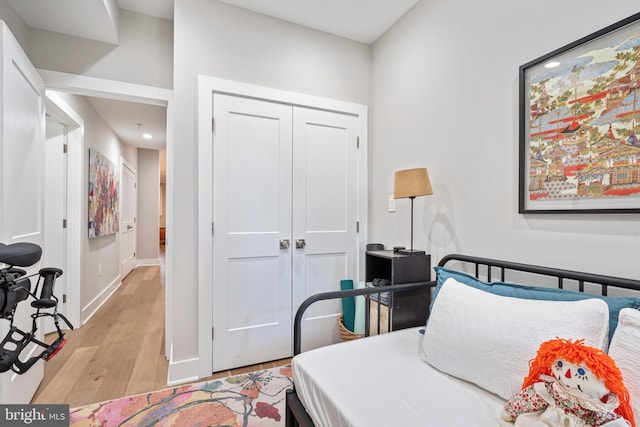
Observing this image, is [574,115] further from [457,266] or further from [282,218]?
[282,218]

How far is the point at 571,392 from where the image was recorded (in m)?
0.82

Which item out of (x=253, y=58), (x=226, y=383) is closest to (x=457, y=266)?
(x=226, y=383)

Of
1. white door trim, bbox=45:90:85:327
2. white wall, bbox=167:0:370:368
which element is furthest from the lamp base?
white door trim, bbox=45:90:85:327

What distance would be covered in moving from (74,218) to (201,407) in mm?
2371

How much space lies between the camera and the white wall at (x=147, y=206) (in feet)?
21.2

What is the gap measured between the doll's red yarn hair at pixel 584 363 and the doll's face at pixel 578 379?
0.01 metres

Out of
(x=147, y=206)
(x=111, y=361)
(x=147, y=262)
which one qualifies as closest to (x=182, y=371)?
(x=111, y=361)

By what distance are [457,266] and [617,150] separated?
94 centimetres

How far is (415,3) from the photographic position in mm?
2158

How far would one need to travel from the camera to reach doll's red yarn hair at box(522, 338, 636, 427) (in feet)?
2.54

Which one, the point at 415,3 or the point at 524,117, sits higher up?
the point at 415,3

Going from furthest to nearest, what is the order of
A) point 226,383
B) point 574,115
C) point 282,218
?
point 282,218, point 226,383, point 574,115

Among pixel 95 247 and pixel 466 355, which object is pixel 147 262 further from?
pixel 466 355

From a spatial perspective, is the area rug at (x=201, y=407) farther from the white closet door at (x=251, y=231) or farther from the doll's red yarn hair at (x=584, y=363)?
the doll's red yarn hair at (x=584, y=363)
